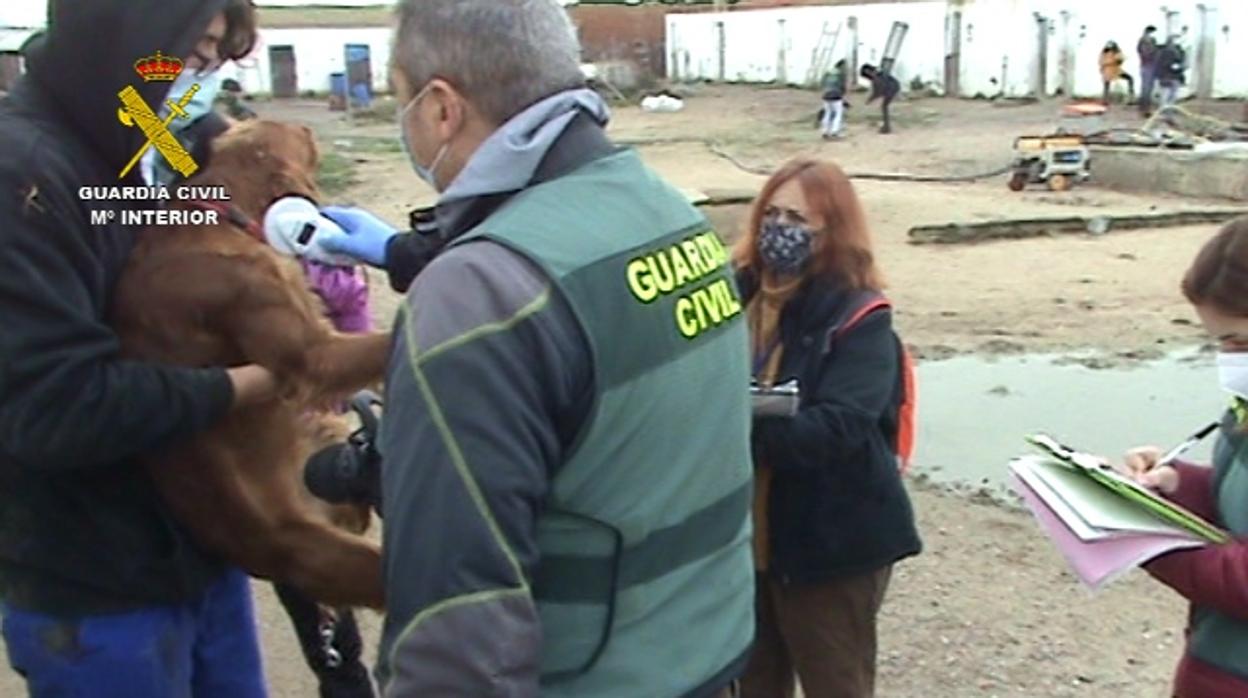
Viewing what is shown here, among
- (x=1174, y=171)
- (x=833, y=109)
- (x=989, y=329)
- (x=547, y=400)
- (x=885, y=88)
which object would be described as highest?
(x=547, y=400)

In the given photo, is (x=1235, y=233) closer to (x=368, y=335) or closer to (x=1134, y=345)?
(x=368, y=335)

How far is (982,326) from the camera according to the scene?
963cm

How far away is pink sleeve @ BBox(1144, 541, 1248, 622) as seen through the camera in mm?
2373

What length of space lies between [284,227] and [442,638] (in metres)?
1.36

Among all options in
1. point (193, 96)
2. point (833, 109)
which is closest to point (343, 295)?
point (193, 96)

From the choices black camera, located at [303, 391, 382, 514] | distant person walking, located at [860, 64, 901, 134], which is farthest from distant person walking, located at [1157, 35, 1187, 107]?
black camera, located at [303, 391, 382, 514]

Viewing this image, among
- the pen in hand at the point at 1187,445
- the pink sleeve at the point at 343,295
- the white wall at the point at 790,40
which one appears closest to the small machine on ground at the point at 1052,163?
the pink sleeve at the point at 343,295

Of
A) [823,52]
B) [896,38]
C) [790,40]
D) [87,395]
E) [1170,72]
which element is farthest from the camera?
[790,40]

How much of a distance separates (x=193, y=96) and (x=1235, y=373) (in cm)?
209

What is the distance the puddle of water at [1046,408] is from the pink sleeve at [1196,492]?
11.5 feet

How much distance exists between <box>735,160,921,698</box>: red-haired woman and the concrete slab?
45.8 feet

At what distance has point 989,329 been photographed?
9.53 m

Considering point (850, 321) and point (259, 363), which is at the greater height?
point (259, 363)

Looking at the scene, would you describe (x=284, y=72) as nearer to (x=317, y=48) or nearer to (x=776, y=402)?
→ (x=317, y=48)
